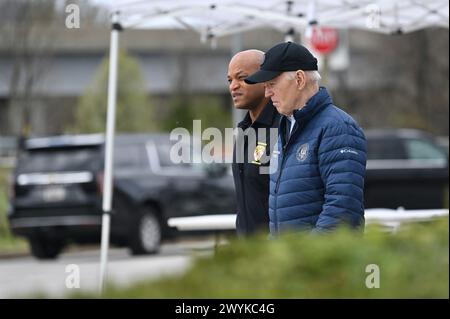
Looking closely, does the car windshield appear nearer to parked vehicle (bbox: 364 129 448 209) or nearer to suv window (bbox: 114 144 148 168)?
suv window (bbox: 114 144 148 168)

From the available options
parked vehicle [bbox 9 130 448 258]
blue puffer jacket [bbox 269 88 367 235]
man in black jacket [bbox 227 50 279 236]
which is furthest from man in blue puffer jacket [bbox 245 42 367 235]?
parked vehicle [bbox 9 130 448 258]

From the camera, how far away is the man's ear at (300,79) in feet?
17.1

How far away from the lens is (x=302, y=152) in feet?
16.9

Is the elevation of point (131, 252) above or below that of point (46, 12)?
below

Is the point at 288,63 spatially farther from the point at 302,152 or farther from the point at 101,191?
the point at 101,191

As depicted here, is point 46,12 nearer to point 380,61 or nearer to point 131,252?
point 380,61

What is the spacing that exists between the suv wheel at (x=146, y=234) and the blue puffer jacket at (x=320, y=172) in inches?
512

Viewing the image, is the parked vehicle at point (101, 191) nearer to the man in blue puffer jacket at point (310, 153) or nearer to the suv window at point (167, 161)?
the suv window at point (167, 161)

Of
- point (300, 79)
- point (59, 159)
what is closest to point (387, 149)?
point (59, 159)

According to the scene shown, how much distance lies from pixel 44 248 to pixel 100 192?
170 cm

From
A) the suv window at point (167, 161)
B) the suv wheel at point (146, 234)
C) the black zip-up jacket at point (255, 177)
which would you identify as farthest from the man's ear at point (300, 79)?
the suv window at point (167, 161)
